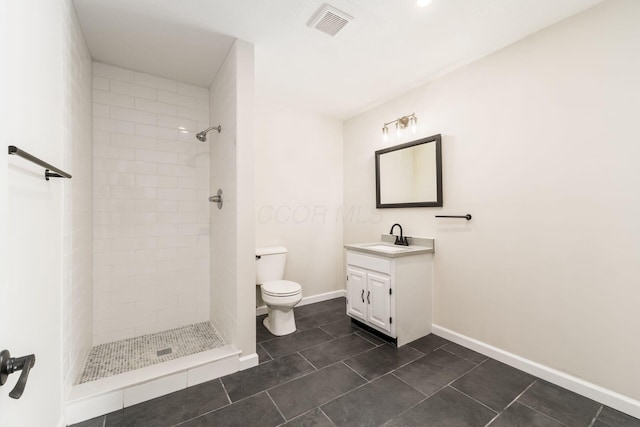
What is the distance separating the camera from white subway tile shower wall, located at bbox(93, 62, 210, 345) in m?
2.28

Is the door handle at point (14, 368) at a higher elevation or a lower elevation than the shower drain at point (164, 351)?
higher

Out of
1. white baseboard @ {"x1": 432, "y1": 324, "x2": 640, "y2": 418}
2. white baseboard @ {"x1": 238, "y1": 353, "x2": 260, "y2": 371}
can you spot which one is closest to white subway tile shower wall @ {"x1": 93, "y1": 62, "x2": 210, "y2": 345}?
white baseboard @ {"x1": 238, "y1": 353, "x2": 260, "y2": 371}

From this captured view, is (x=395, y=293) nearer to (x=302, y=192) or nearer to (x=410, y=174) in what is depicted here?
(x=410, y=174)

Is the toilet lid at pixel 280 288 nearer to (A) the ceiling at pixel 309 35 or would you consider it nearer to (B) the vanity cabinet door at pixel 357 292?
(B) the vanity cabinet door at pixel 357 292

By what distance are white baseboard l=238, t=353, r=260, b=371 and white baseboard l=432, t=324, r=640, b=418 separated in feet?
5.60

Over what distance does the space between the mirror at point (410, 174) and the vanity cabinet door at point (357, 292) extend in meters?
0.86

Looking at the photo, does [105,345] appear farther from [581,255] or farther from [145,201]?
[581,255]

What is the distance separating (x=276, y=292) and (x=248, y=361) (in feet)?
1.97

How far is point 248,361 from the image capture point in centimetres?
203

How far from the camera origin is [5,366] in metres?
0.66

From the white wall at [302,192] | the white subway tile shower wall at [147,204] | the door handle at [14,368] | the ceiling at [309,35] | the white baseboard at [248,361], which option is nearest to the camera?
the door handle at [14,368]

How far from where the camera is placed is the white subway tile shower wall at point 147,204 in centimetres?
228

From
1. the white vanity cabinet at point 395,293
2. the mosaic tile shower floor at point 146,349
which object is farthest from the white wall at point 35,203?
the white vanity cabinet at point 395,293

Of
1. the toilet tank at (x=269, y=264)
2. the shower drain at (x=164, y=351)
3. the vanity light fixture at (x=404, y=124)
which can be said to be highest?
the vanity light fixture at (x=404, y=124)
